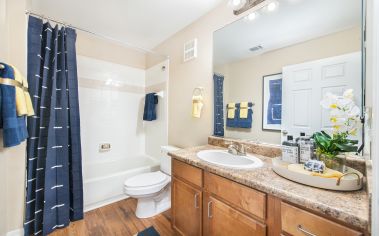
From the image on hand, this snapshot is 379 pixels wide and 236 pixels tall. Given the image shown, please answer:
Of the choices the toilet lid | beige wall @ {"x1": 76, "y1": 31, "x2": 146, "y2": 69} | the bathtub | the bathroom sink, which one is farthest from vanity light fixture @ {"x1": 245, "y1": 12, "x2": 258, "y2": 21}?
the bathtub

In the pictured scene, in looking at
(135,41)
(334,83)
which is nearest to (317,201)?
(334,83)

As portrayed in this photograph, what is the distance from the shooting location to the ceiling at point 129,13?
1688mm

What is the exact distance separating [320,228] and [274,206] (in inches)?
7.1

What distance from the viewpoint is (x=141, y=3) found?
169 cm

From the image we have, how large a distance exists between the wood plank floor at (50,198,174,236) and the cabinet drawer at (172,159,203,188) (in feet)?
2.27

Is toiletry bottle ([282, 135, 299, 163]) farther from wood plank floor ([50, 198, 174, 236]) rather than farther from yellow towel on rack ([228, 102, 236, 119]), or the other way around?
wood plank floor ([50, 198, 174, 236])

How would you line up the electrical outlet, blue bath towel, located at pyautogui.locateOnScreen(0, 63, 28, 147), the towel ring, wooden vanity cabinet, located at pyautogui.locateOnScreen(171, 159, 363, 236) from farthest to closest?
1. the electrical outlet
2. the towel ring
3. blue bath towel, located at pyautogui.locateOnScreen(0, 63, 28, 147)
4. wooden vanity cabinet, located at pyautogui.locateOnScreen(171, 159, 363, 236)

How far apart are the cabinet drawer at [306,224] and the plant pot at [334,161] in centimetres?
40

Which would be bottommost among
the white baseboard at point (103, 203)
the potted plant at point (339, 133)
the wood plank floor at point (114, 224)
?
the wood plank floor at point (114, 224)

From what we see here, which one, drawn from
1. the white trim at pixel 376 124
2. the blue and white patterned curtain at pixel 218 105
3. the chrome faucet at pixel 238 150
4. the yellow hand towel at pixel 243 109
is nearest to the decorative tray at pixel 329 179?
the white trim at pixel 376 124

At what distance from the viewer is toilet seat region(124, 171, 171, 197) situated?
1.67 m

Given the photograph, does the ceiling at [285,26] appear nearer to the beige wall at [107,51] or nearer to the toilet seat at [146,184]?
the toilet seat at [146,184]

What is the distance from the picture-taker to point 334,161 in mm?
922

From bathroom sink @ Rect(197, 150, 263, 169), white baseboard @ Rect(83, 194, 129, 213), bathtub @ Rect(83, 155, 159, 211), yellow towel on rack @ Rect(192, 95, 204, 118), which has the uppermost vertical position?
yellow towel on rack @ Rect(192, 95, 204, 118)
